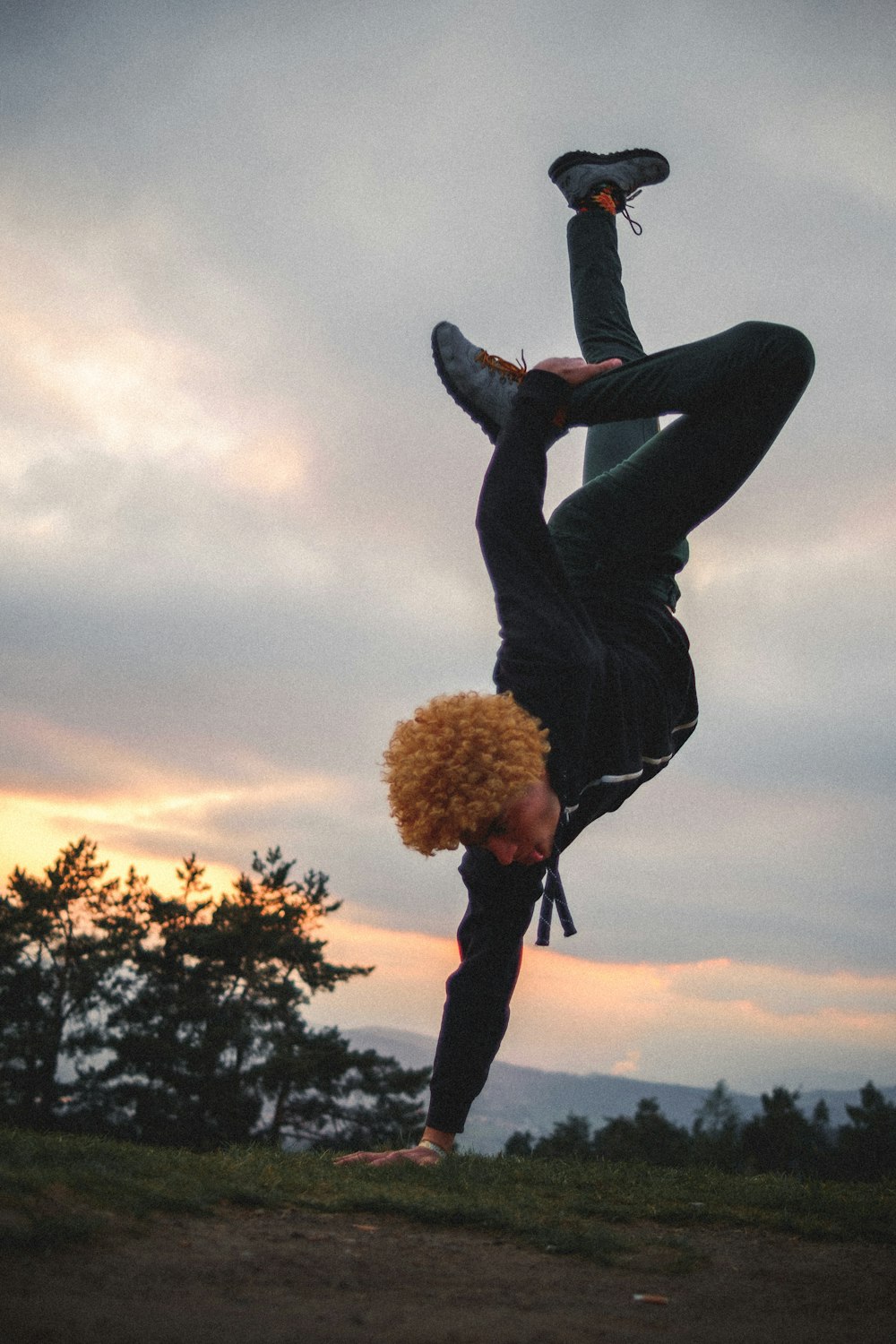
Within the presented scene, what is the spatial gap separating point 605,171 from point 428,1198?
5.34m

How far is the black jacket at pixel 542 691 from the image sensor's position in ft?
13.1

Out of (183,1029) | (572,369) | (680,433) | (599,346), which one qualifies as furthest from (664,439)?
(183,1029)

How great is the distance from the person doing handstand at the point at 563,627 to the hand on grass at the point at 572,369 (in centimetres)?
1

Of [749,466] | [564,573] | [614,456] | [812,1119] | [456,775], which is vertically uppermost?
[614,456]

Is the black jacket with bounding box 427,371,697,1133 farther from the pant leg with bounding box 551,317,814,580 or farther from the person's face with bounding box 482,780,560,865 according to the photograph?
the pant leg with bounding box 551,317,814,580

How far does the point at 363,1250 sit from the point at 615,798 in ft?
7.27

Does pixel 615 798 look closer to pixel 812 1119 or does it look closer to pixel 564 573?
pixel 564 573

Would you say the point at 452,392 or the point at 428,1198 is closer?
the point at 428,1198

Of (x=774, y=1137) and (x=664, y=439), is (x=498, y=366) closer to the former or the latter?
(x=664, y=439)

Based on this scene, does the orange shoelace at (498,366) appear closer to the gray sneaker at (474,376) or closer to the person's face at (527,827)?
the gray sneaker at (474,376)

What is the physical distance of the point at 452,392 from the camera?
532 cm

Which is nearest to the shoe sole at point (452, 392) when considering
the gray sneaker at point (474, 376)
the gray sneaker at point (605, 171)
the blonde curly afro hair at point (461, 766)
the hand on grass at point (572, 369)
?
the gray sneaker at point (474, 376)

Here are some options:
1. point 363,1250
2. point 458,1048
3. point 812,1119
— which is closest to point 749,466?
point 458,1048

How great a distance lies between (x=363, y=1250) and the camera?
2996 millimetres
